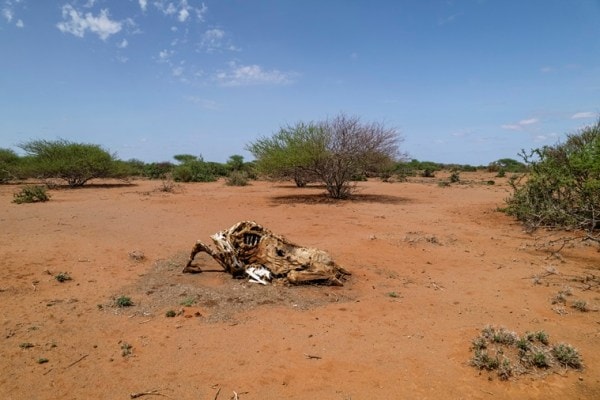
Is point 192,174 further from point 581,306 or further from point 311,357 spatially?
point 581,306

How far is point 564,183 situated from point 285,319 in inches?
297

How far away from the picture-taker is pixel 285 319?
4602 mm

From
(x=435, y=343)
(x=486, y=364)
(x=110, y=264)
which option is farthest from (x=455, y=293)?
Result: (x=110, y=264)

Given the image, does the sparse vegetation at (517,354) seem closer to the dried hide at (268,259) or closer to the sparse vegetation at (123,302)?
the dried hide at (268,259)

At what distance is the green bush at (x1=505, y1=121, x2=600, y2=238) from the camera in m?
7.97

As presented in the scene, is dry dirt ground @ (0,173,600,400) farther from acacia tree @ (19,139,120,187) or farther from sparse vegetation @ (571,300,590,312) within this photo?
acacia tree @ (19,139,120,187)

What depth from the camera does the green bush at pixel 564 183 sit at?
26.1ft

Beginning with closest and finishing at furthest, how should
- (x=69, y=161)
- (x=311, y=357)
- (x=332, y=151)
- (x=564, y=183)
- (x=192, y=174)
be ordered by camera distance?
(x=311, y=357)
(x=564, y=183)
(x=332, y=151)
(x=69, y=161)
(x=192, y=174)

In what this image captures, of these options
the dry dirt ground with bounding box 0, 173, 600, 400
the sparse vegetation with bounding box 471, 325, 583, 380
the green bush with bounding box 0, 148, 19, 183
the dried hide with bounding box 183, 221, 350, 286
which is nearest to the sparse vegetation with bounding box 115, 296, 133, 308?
the dry dirt ground with bounding box 0, 173, 600, 400

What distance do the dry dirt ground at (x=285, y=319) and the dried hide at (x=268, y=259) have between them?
0.73ft

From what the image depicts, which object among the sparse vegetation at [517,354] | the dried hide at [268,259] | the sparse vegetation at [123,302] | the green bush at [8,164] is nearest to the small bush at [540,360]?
the sparse vegetation at [517,354]

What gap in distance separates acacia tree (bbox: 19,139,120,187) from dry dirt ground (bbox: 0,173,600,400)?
15.6 m

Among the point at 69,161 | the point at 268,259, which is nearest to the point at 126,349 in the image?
the point at 268,259

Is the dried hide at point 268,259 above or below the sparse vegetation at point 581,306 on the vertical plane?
above
